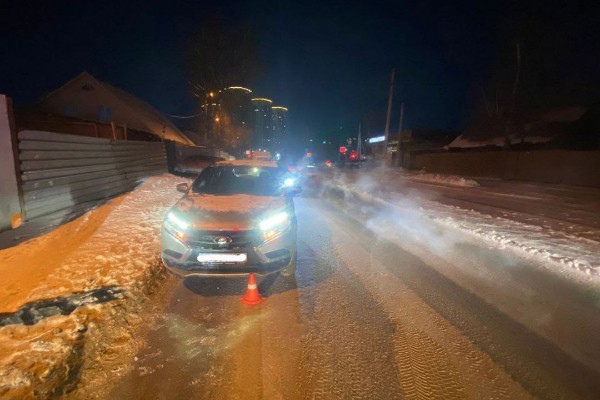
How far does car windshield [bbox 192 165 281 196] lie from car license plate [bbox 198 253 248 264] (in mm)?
1442

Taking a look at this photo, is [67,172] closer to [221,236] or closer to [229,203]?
[229,203]

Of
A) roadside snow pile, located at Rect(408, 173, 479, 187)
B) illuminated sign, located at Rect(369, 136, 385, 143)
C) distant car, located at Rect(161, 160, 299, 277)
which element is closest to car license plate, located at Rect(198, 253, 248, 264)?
distant car, located at Rect(161, 160, 299, 277)

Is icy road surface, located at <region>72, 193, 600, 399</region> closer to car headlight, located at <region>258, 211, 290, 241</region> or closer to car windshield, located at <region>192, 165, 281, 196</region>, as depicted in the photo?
car headlight, located at <region>258, 211, 290, 241</region>

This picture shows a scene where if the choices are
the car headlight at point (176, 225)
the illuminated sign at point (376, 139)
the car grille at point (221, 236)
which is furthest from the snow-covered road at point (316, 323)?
the illuminated sign at point (376, 139)

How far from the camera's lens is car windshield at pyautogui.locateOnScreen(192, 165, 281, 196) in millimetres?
5594

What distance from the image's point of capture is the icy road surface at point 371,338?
2.81m

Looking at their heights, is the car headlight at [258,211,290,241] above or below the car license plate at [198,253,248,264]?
above

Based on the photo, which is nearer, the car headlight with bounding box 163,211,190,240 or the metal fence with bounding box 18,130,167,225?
the car headlight with bounding box 163,211,190,240

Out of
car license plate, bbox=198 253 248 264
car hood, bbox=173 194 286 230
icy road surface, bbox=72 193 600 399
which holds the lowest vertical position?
icy road surface, bbox=72 193 600 399

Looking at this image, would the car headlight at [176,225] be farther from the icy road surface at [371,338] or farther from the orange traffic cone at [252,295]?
the orange traffic cone at [252,295]

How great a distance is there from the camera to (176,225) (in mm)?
4402

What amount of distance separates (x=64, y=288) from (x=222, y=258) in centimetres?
206

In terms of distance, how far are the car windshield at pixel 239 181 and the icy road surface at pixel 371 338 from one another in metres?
1.42

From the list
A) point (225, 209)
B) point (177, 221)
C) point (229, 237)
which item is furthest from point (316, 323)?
point (177, 221)
